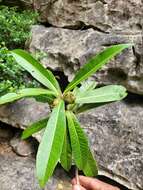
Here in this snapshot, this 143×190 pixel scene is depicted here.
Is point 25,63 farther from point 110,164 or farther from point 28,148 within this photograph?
point 28,148

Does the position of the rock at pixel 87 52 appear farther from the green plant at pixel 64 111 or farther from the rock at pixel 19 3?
the green plant at pixel 64 111

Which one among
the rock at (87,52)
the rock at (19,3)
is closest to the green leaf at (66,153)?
the rock at (87,52)

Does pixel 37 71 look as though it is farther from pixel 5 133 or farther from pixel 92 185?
pixel 5 133

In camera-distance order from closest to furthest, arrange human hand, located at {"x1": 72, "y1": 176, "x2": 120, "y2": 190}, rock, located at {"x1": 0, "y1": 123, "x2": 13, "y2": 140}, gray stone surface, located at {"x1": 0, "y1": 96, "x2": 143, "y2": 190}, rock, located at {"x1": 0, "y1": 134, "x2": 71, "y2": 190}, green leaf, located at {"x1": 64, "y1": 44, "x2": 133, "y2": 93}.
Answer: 1. human hand, located at {"x1": 72, "y1": 176, "x2": 120, "y2": 190}
2. green leaf, located at {"x1": 64, "y1": 44, "x2": 133, "y2": 93}
3. gray stone surface, located at {"x1": 0, "y1": 96, "x2": 143, "y2": 190}
4. rock, located at {"x1": 0, "y1": 134, "x2": 71, "y2": 190}
5. rock, located at {"x1": 0, "y1": 123, "x2": 13, "y2": 140}

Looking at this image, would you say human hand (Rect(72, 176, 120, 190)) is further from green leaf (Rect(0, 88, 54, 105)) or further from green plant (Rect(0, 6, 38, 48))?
green plant (Rect(0, 6, 38, 48))

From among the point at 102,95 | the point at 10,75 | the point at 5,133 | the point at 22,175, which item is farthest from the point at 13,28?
the point at 102,95

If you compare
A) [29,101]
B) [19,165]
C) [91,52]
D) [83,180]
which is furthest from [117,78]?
[83,180]

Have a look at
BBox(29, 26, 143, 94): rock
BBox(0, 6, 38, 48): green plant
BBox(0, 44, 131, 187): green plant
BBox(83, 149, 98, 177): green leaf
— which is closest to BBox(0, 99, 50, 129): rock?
BBox(29, 26, 143, 94): rock

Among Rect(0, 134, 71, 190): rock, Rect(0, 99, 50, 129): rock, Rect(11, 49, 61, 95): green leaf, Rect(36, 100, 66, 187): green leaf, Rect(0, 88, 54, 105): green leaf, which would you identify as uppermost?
Rect(11, 49, 61, 95): green leaf
